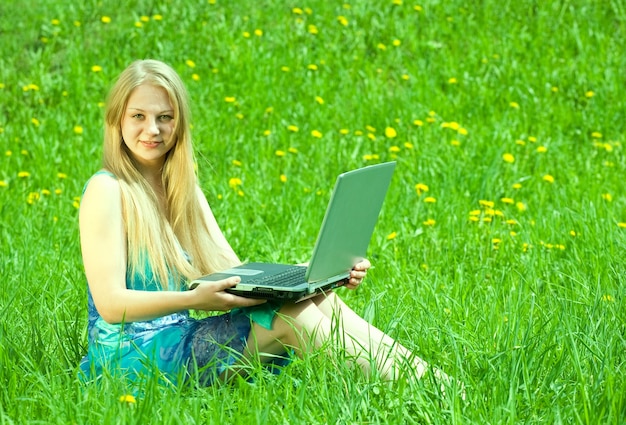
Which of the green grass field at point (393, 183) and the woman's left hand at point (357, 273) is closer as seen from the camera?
the green grass field at point (393, 183)

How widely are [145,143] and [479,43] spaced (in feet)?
13.0

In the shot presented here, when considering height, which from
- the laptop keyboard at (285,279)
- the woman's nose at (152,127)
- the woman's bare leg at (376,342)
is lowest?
the woman's bare leg at (376,342)

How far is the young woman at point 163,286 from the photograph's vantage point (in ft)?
8.22

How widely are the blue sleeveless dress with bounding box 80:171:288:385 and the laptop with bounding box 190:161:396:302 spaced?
3.9 inches

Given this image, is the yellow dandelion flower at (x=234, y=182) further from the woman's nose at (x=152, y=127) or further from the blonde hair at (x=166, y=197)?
the woman's nose at (x=152, y=127)

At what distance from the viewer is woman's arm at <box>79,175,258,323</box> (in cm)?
249

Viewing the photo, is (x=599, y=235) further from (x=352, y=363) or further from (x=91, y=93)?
(x=91, y=93)

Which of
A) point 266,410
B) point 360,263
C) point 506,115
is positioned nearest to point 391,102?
point 506,115

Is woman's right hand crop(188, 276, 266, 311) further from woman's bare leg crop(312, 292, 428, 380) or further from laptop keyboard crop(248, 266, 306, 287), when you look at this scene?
woman's bare leg crop(312, 292, 428, 380)

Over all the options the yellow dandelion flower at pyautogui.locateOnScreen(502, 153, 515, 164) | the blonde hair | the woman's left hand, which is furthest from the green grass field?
the blonde hair

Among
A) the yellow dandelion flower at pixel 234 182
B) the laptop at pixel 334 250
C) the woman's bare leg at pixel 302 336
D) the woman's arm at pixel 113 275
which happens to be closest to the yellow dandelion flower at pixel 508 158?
the yellow dandelion flower at pixel 234 182

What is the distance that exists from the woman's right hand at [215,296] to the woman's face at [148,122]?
50 centimetres

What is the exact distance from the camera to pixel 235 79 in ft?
18.9

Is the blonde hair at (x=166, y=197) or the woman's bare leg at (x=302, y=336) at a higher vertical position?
the blonde hair at (x=166, y=197)
